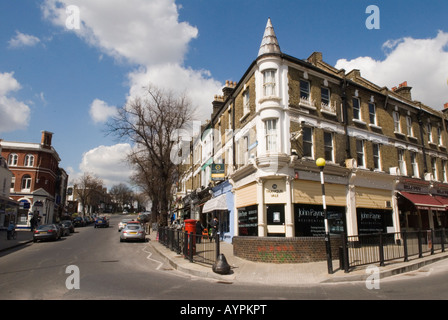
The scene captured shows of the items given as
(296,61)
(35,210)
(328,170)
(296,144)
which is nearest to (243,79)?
(296,61)

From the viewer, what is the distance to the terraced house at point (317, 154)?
1555 cm

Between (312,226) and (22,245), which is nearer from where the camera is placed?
(312,226)

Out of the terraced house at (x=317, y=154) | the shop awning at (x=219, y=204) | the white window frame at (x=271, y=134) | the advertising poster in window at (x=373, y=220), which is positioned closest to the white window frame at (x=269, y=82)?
the terraced house at (x=317, y=154)

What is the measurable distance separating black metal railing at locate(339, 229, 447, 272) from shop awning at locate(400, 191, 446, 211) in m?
7.41

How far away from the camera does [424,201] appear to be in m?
21.1

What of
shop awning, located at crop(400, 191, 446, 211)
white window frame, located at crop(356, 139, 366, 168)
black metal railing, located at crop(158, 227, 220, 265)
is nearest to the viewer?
black metal railing, located at crop(158, 227, 220, 265)

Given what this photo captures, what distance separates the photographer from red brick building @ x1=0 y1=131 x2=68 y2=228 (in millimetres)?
43656

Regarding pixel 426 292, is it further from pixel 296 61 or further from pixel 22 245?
pixel 22 245

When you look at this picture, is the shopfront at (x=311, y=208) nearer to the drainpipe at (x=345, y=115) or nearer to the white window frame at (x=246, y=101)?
the drainpipe at (x=345, y=115)

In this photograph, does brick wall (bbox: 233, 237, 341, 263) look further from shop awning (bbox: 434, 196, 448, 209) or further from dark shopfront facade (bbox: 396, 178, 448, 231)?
shop awning (bbox: 434, 196, 448, 209)

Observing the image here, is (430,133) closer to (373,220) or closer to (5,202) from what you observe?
(373,220)

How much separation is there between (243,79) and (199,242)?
11.0 meters

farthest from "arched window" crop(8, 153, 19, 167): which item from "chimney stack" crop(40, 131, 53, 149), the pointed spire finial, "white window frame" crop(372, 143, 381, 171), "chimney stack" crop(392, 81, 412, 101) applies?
"chimney stack" crop(392, 81, 412, 101)

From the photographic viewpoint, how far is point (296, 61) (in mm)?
17109
